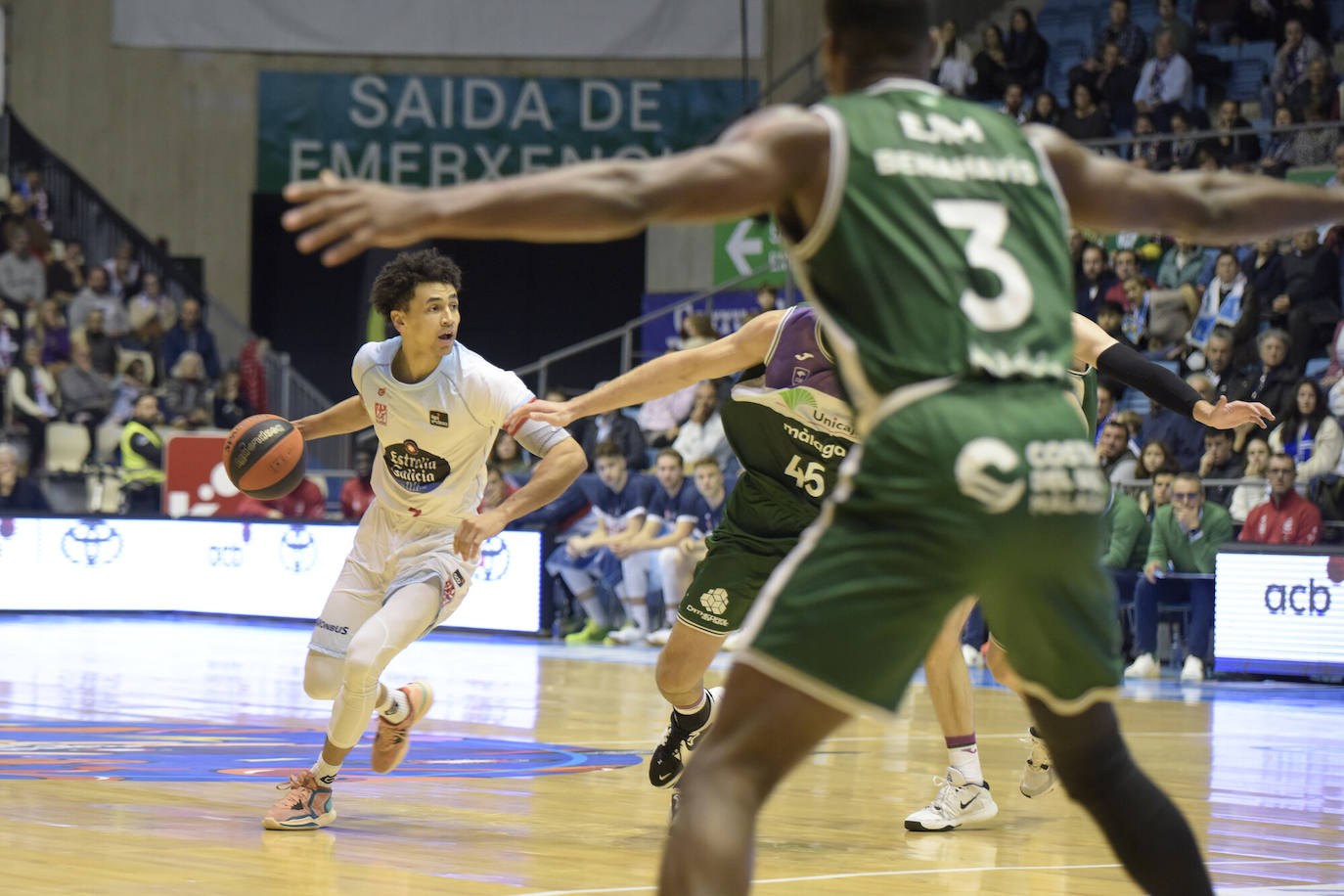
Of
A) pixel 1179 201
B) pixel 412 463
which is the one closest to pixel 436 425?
pixel 412 463

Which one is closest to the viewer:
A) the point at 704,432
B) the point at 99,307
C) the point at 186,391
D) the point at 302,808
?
the point at 302,808

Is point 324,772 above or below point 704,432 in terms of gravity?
below

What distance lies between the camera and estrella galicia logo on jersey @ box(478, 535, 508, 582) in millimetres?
15375

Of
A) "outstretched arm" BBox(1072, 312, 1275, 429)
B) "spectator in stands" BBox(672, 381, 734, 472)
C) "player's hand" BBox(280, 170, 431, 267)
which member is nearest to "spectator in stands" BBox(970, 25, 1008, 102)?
"spectator in stands" BBox(672, 381, 734, 472)

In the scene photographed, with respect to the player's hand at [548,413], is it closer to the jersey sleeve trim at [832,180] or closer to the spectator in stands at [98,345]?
the jersey sleeve trim at [832,180]

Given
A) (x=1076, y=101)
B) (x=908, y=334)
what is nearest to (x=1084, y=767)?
(x=908, y=334)

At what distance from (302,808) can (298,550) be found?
35.1 feet

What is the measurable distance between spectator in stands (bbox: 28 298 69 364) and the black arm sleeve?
16.7m

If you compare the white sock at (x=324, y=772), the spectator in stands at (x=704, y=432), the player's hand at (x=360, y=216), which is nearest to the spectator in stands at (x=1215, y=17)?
the spectator in stands at (x=704, y=432)

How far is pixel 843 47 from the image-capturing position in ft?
10.8

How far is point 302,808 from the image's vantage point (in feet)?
20.2

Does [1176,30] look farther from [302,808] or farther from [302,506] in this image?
[302,808]

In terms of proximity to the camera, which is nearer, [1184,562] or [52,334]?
[1184,562]

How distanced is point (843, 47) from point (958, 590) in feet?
3.34
